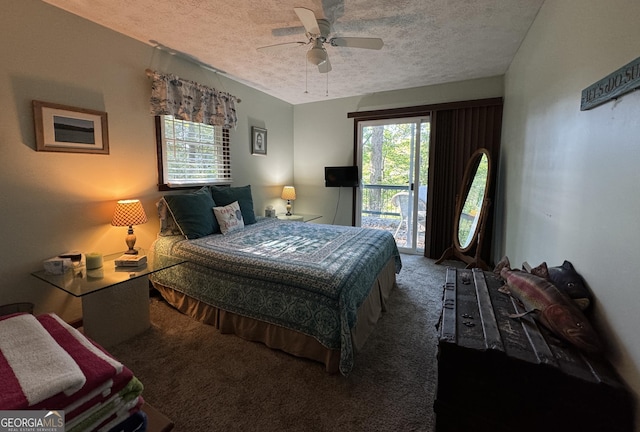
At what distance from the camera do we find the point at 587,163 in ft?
4.47

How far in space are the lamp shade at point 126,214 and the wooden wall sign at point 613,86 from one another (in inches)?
124

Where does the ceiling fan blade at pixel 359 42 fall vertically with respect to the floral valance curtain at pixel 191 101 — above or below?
above

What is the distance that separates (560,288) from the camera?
133 cm

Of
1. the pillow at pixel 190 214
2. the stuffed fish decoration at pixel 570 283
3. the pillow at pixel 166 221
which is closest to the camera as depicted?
the stuffed fish decoration at pixel 570 283

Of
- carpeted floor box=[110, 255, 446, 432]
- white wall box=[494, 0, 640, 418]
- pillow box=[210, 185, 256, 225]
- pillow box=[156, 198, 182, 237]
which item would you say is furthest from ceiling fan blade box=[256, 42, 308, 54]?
carpeted floor box=[110, 255, 446, 432]

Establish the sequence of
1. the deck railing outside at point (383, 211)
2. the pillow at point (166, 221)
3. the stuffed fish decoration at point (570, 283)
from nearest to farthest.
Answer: the stuffed fish decoration at point (570, 283)
the pillow at point (166, 221)
the deck railing outside at point (383, 211)

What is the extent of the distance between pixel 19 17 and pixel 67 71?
1.24ft

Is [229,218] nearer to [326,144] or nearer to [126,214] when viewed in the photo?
[126,214]

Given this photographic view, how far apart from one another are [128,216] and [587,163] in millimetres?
3177

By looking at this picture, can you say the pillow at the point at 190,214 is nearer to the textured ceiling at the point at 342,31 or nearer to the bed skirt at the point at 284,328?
the bed skirt at the point at 284,328

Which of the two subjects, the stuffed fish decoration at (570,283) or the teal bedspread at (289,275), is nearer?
the stuffed fish decoration at (570,283)

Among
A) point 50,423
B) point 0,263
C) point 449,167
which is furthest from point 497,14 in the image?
point 0,263

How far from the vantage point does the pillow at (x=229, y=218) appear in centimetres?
305

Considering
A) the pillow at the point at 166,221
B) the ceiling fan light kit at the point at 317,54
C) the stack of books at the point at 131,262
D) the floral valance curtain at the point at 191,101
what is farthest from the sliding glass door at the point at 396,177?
the stack of books at the point at 131,262
